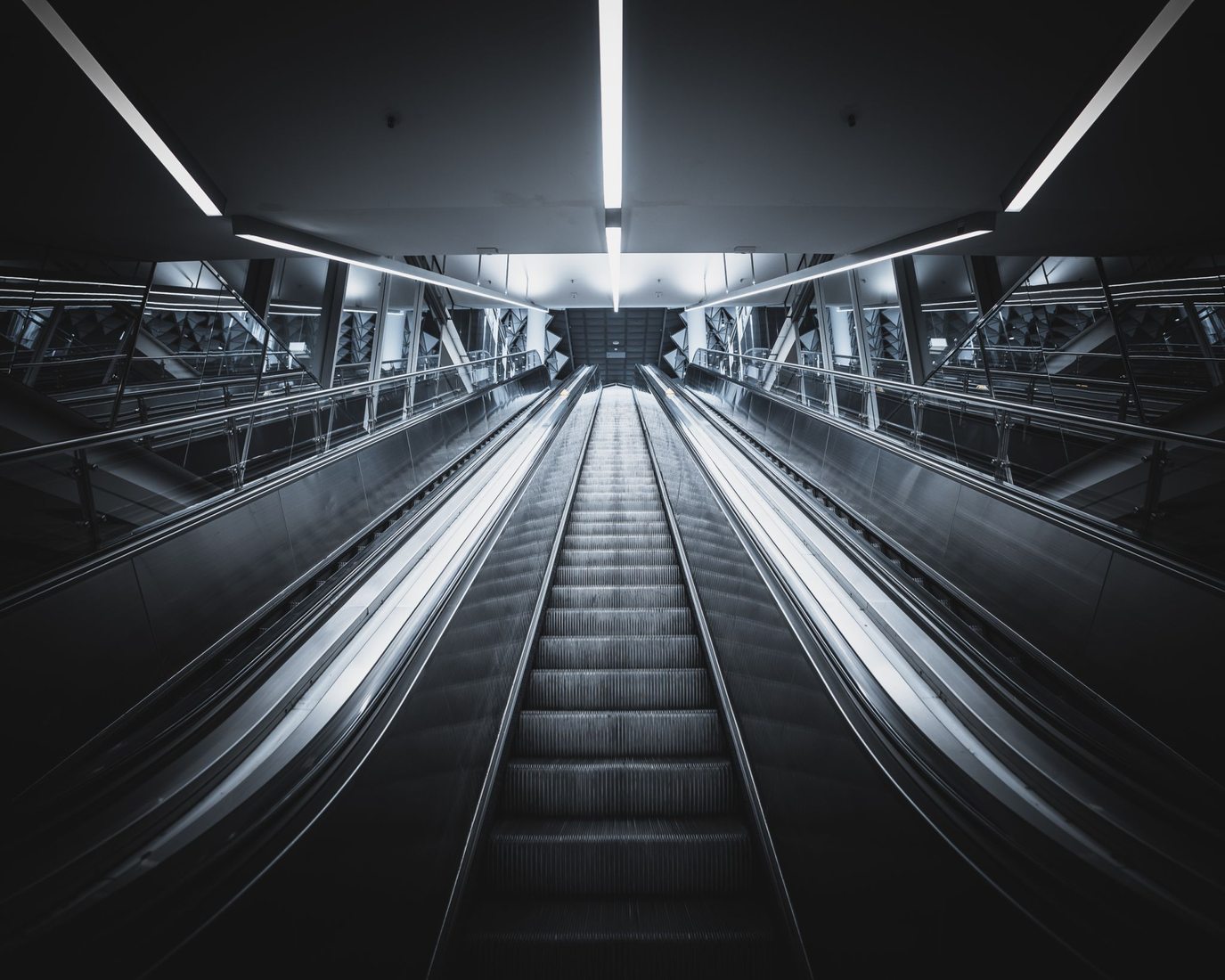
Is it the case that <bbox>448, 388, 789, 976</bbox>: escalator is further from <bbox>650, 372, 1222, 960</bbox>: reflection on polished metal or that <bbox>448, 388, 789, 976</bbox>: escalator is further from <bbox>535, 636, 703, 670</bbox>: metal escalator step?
<bbox>650, 372, 1222, 960</bbox>: reflection on polished metal

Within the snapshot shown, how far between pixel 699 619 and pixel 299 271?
1522 centimetres

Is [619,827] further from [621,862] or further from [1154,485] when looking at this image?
[1154,485]

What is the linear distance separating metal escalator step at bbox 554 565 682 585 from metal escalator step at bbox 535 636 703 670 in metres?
0.89

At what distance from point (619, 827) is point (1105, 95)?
5.32 meters

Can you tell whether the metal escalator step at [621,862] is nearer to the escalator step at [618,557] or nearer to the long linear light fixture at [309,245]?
the escalator step at [618,557]

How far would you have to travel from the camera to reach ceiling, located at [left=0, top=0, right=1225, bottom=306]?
113 inches

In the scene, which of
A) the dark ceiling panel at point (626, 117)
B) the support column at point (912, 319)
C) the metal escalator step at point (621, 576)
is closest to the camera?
the dark ceiling panel at point (626, 117)

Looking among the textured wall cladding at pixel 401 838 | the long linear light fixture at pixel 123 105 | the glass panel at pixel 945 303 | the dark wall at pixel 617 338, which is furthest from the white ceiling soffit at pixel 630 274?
the dark wall at pixel 617 338

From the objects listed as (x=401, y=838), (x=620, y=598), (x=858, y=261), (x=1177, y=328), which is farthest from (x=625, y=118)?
(x=1177, y=328)

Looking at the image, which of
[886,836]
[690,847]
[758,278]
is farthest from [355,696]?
[758,278]

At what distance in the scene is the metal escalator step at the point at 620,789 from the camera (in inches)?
92.9

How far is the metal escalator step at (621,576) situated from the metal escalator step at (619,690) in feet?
3.97

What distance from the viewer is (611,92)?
3273mm

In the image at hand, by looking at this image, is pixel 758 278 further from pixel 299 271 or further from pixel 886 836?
pixel 886 836
